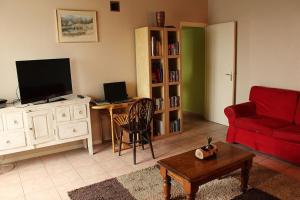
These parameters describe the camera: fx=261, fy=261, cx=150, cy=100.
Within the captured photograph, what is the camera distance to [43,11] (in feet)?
11.5

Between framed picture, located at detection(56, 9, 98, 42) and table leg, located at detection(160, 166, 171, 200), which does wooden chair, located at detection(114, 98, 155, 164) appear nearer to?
table leg, located at detection(160, 166, 171, 200)

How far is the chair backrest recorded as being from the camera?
340 cm

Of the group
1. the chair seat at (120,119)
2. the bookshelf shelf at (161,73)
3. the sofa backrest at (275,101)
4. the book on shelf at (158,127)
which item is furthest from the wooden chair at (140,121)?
the sofa backrest at (275,101)

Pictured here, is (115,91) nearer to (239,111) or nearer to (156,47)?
(156,47)

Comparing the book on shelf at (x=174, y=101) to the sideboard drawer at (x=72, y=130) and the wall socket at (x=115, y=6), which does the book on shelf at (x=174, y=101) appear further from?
the wall socket at (x=115, y=6)

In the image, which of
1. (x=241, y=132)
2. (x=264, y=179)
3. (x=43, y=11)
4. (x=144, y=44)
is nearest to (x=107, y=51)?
(x=144, y=44)

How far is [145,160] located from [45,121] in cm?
139

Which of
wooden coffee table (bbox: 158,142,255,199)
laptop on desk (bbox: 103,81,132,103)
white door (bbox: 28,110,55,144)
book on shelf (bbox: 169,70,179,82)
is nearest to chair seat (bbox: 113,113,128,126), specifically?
laptop on desk (bbox: 103,81,132,103)

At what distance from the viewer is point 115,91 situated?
161 inches

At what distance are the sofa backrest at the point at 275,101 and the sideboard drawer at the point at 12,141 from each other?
132 inches

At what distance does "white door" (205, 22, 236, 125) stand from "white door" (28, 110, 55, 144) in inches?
120

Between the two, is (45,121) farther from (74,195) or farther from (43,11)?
(43,11)

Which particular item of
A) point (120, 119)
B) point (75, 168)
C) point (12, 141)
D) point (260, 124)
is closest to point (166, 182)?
point (75, 168)

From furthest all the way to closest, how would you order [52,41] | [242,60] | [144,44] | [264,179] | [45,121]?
[242,60], [144,44], [52,41], [45,121], [264,179]
